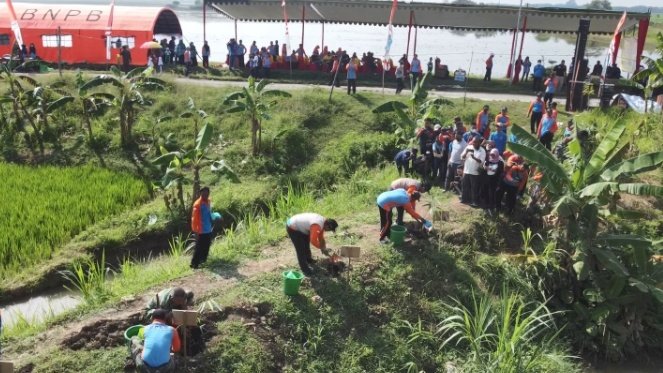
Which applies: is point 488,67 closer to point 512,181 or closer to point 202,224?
point 512,181

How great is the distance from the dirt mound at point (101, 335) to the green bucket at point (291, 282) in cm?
187

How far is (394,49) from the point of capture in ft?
123

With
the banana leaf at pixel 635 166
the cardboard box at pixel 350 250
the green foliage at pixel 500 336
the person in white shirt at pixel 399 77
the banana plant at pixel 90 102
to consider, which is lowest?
the green foliage at pixel 500 336

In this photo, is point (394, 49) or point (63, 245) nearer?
point (63, 245)

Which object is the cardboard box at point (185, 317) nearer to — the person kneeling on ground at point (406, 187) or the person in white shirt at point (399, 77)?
the person kneeling on ground at point (406, 187)

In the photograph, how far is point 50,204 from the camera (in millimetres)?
11430

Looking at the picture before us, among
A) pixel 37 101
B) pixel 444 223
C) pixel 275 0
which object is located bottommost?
pixel 444 223

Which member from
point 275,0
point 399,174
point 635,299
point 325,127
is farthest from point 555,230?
point 275,0

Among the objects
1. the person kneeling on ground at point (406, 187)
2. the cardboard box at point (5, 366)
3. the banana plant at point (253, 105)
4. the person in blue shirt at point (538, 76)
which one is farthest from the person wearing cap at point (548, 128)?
the cardboard box at point (5, 366)

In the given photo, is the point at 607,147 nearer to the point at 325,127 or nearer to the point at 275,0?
the point at 325,127

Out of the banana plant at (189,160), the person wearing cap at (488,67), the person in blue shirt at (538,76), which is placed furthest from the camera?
the person wearing cap at (488,67)

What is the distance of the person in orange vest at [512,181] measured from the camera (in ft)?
32.6

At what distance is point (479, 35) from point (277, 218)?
201 ft

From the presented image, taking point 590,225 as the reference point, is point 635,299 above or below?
below
